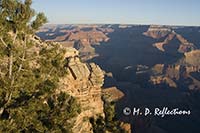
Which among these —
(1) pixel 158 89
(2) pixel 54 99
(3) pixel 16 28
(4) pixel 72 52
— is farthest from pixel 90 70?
(1) pixel 158 89

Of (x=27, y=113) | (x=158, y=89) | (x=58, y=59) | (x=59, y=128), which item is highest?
(x=58, y=59)

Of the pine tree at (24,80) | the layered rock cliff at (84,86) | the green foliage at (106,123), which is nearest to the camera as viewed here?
the pine tree at (24,80)

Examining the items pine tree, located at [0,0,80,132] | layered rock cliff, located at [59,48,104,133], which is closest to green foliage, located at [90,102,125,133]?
layered rock cliff, located at [59,48,104,133]

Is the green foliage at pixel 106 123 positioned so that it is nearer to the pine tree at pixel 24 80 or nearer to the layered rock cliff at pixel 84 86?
the layered rock cliff at pixel 84 86

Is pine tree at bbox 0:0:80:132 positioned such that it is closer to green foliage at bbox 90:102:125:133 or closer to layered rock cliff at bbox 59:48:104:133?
layered rock cliff at bbox 59:48:104:133

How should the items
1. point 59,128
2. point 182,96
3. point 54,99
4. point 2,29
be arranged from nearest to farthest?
point 2,29
point 59,128
point 54,99
point 182,96

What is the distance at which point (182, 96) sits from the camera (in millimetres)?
159375

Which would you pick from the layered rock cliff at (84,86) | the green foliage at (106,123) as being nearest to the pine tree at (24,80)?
the layered rock cliff at (84,86)

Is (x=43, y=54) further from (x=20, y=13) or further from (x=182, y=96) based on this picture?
(x=182, y=96)

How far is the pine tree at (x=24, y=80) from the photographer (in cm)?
2211

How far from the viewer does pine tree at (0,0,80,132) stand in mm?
22109

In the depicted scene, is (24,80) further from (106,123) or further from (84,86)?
(106,123)

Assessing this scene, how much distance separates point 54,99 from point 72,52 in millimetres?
12896

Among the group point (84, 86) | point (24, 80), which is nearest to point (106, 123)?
point (84, 86)
